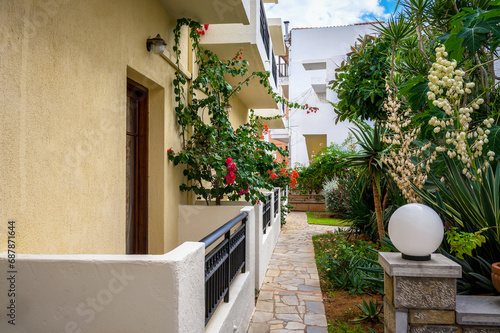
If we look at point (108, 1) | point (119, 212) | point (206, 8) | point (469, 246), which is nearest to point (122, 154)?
point (119, 212)

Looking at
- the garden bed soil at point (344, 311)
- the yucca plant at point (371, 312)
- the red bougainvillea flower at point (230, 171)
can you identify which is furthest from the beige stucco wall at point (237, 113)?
the yucca plant at point (371, 312)

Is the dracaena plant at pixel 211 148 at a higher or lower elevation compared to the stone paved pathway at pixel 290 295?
higher

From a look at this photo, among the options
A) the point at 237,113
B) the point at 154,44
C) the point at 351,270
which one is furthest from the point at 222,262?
the point at 237,113

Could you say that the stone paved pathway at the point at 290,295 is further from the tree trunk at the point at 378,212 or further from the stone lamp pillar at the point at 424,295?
the stone lamp pillar at the point at 424,295

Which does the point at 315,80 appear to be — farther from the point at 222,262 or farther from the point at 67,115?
the point at 67,115

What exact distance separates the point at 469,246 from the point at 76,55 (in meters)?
3.35

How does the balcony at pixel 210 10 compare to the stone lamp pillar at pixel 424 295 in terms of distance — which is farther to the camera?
the balcony at pixel 210 10

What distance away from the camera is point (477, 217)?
3.16 metres

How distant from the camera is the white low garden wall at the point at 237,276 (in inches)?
119

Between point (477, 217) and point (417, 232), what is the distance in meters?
0.93

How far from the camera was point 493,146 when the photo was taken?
10.8ft

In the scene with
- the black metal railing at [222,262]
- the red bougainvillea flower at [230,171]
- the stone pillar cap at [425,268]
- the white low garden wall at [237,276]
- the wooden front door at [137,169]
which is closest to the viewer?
the stone pillar cap at [425,268]

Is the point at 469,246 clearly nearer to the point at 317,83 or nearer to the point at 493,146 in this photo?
the point at 493,146

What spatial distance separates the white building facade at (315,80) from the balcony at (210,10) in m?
16.5
